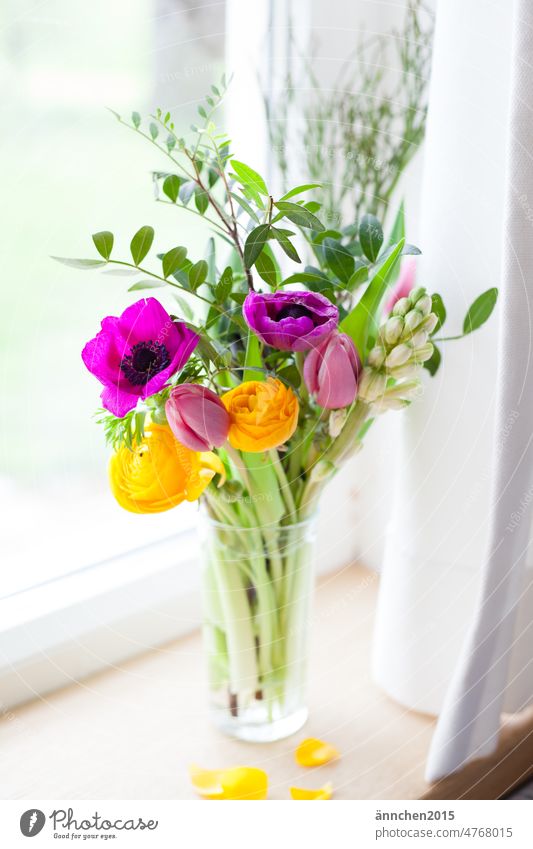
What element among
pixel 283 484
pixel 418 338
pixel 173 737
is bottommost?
pixel 173 737

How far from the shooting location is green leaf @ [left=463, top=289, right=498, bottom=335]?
0.52 metres

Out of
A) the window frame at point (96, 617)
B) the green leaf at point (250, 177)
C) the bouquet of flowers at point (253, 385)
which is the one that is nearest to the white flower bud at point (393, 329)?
the bouquet of flowers at point (253, 385)

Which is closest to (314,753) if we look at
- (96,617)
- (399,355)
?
(96,617)

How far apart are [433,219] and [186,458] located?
0.76ft

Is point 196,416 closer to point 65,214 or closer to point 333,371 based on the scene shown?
point 333,371

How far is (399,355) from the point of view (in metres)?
0.48

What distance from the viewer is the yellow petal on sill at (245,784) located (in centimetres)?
53

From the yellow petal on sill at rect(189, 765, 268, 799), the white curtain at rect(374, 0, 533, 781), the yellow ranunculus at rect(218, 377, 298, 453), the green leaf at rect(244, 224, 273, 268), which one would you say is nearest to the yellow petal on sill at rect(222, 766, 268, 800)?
the yellow petal on sill at rect(189, 765, 268, 799)

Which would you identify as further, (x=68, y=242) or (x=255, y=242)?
(x=68, y=242)

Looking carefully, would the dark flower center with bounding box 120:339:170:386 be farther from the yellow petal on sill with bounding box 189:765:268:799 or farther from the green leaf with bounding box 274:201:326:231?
the yellow petal on sill with bounding box 189:765:268:799

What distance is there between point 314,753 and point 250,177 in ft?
1.29

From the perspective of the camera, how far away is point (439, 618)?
59 cm

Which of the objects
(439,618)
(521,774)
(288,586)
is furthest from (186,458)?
(521,774)

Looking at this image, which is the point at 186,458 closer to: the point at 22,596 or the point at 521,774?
the point at 22,596
